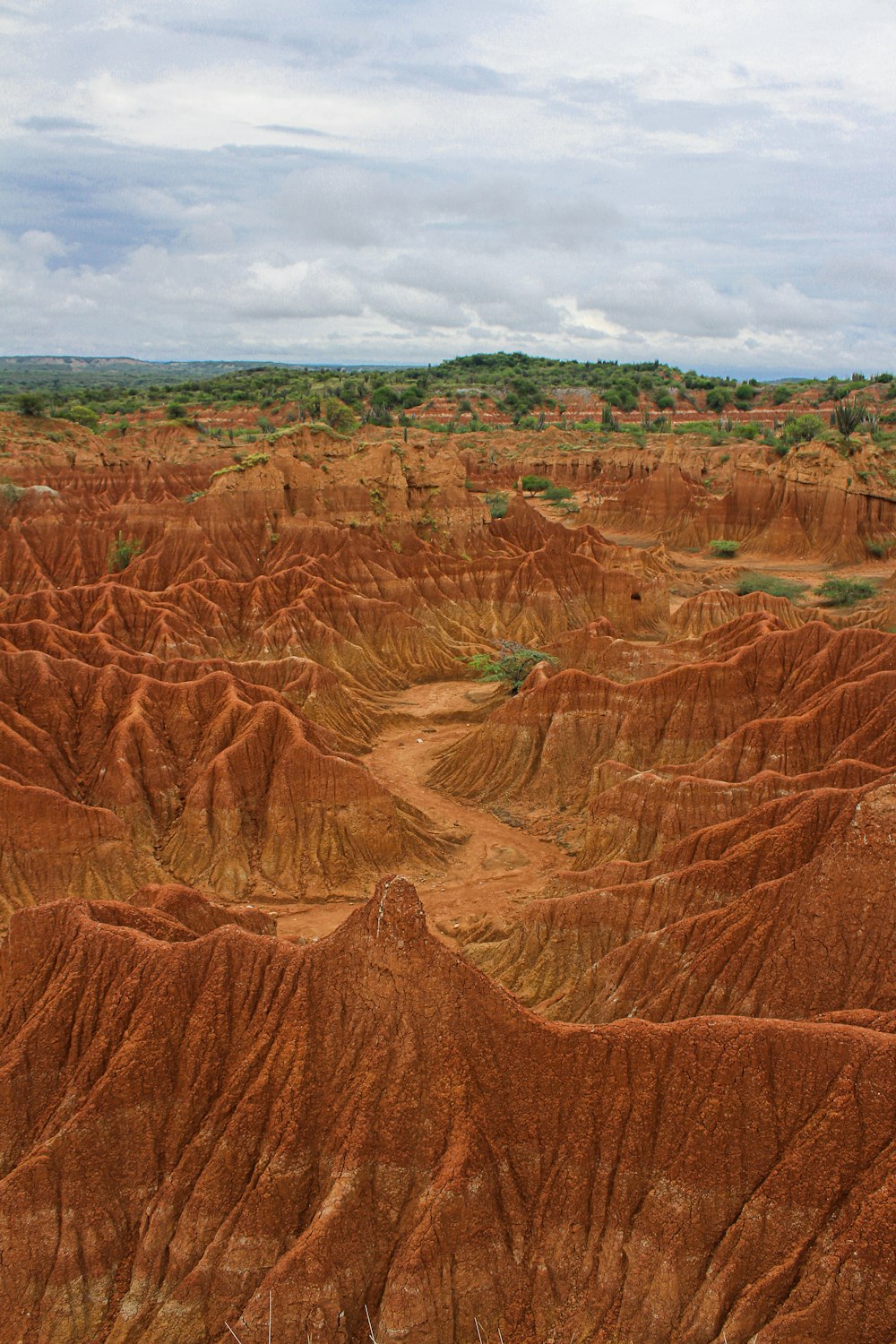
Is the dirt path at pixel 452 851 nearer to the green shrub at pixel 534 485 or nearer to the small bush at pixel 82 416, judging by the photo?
the green shrub at pixel 534 485

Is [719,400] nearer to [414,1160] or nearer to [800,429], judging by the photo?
[800,429]

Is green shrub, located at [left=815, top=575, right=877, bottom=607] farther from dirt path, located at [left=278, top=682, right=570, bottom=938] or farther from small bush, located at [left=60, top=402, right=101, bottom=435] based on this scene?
small bush, located at [left=60, top=402, right=101, bottom=435]

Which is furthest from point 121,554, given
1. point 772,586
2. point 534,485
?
point 534,485

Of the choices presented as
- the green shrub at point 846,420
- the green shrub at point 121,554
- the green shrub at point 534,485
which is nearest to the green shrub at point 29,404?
the green shrub at point 121,554

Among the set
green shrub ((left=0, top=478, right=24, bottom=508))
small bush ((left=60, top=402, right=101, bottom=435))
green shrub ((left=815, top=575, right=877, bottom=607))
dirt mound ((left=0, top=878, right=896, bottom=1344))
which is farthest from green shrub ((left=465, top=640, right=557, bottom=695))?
small bush ((left=60, top=402, right=101, bottom=435))

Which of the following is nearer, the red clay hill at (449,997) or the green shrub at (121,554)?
the red clay hill at (449,997)
